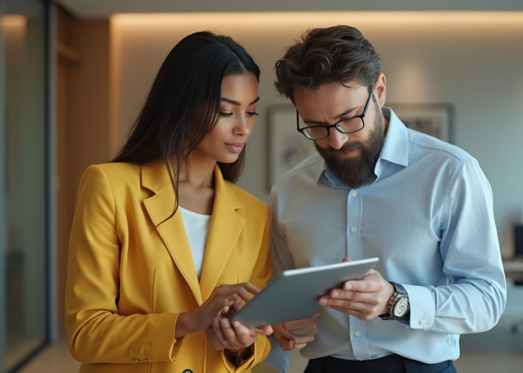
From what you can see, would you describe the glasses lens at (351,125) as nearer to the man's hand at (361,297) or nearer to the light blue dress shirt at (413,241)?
the light blue dress shirt at (413,241)

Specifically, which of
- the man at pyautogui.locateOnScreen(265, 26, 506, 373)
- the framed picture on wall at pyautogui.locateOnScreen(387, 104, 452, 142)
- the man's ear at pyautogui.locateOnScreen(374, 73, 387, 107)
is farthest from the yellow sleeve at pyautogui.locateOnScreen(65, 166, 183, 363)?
the framed picture on wall at pyautogui.locateOnScreen(387, 104, 452, 142)

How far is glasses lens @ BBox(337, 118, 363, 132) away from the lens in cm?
188

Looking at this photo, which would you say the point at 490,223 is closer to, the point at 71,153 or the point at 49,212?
the point at 49,212

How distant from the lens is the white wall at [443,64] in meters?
7.16

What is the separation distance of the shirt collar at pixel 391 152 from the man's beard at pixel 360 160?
0.02 m

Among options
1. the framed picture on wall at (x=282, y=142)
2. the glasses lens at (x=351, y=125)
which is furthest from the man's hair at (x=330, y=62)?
the framed picture on wall at (x=282, y=142)

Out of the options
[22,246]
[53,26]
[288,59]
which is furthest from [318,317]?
[53,26]

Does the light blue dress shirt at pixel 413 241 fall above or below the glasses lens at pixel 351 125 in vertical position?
below

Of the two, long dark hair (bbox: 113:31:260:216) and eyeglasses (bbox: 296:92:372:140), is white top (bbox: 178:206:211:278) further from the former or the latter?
eyeglasses (bbox: 296:92:372:140)

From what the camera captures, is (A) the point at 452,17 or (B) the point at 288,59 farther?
(A) the point at 452,17

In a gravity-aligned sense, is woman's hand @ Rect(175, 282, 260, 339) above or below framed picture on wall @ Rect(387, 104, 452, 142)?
below

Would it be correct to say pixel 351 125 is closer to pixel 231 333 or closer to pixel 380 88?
pixel 380 88

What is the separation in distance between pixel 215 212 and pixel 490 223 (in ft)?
2.73

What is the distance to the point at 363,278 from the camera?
1.57 m
